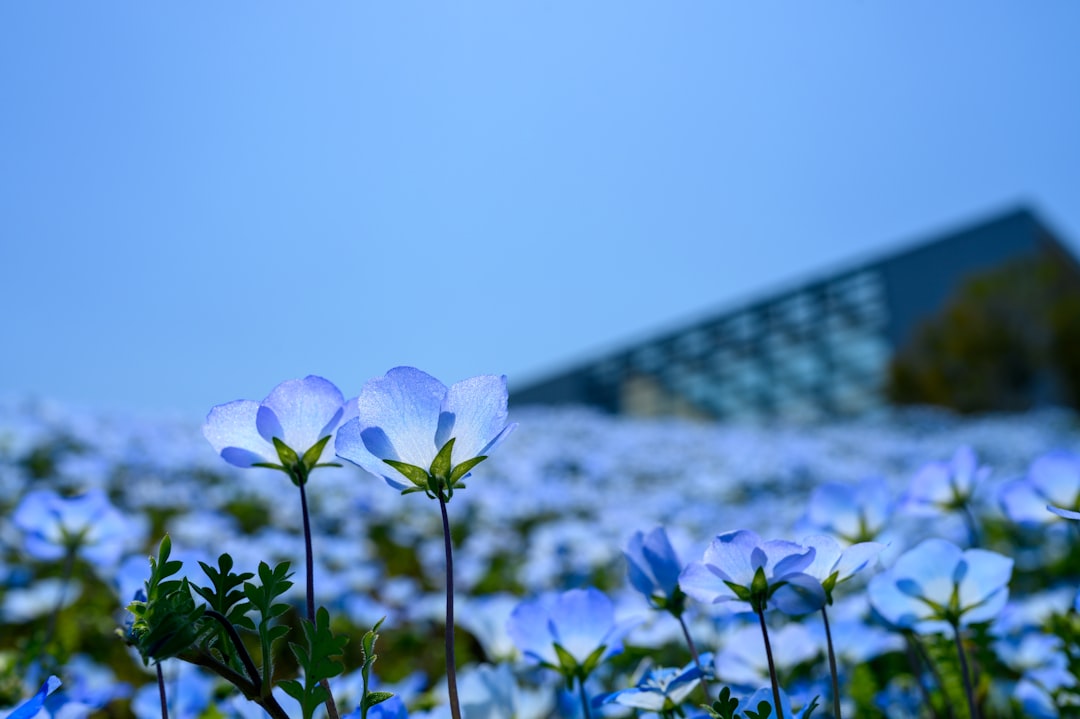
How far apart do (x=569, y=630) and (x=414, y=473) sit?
25 cm

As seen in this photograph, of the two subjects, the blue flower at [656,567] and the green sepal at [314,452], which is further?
the blue flower at [656,567]

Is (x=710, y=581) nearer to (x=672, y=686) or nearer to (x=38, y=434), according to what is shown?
(x=672, y=686)

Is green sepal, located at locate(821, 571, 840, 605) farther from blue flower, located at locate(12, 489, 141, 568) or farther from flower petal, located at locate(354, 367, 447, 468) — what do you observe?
blue flower, located at locate(12, 489, 141, 568)

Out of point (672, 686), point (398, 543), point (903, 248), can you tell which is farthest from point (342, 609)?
point (903, 248)

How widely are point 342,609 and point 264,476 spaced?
3.32 m

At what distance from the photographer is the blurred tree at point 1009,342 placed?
2108 cm

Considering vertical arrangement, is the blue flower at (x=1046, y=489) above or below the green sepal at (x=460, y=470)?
below

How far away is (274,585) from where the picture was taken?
20.9 inches

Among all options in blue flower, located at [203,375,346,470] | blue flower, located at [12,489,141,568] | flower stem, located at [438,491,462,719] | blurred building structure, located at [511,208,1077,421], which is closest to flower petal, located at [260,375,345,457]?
blue flower, located at [203,375,346,470]

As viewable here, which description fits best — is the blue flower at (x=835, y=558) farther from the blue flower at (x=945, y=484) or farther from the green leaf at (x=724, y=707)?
the blue flower at (x=945, y=484)

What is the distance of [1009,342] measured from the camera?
21.3 metres

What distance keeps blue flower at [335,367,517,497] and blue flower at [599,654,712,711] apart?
0.69 feet

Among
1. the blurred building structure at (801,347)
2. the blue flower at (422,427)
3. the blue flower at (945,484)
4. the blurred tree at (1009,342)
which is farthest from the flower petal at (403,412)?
the blurred building structure at (801,347)

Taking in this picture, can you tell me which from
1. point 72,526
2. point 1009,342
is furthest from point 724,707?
point 1009,342
